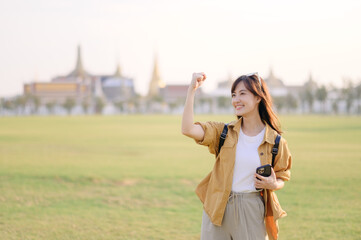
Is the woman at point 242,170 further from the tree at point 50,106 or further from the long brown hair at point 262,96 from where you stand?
the tree at point 50,106

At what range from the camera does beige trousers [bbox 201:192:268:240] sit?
2.45 m

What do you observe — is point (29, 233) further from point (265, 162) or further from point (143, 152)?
point (143, 152)

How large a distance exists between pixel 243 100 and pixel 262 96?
0.11m

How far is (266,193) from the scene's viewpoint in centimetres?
251

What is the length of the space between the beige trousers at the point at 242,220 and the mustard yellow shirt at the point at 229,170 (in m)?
0.04

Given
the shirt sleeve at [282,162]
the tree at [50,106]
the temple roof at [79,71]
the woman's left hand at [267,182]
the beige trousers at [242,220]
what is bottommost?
the tree at [50,106]

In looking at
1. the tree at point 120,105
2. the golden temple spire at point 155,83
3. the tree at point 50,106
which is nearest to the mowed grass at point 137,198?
the tree at point 50,106

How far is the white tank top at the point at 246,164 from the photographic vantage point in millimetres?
2436

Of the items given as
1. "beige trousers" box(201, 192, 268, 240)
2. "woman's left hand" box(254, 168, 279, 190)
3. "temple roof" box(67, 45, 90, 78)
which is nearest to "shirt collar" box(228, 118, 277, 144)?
"woman's left hand" box(254, 168, 279, 190)

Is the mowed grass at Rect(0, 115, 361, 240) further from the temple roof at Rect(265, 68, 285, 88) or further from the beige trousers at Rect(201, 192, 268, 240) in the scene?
the temple roof at Rect(265, 68, 285, 88)

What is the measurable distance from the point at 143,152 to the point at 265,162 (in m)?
11.2

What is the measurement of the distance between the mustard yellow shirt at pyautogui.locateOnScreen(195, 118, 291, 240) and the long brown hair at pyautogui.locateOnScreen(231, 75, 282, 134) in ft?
0.17

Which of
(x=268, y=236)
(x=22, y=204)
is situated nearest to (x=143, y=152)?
(x=22, y=204)

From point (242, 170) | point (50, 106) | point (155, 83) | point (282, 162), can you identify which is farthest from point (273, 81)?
point (242, 170)
